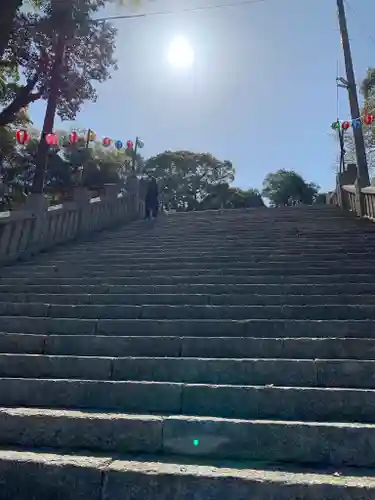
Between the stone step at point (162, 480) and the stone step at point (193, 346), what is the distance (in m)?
1.33

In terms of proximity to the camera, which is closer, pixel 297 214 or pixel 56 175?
pixel 297 214

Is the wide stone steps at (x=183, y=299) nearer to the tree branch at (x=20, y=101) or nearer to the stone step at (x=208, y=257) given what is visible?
the stone step at (x=208, y=257)

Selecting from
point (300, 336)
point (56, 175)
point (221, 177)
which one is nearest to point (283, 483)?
point (300, 336)

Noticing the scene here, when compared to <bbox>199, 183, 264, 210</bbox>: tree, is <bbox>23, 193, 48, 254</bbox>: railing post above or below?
below

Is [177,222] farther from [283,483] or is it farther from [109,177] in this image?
[109,177]

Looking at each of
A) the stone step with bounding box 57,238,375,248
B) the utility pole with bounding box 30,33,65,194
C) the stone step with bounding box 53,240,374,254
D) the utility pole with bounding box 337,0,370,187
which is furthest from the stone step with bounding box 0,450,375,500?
the utility pole with bounding box 30,33,65,194

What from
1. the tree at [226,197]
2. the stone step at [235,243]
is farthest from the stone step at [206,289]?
the tree at [226,197]

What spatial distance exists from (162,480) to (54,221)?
773 centimetres

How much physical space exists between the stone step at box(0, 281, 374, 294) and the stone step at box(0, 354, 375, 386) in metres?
1.76

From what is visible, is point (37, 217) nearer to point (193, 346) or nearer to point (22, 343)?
point (22, 343)

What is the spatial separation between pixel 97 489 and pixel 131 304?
3010mm

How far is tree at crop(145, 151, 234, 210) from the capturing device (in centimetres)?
4138

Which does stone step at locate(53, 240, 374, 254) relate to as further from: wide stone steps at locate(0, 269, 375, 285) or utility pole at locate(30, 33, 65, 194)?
utility pole at locate(30, 33, 65, 194)

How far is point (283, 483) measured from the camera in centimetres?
265
